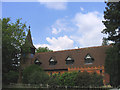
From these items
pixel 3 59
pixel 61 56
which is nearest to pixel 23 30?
pixel 61 56

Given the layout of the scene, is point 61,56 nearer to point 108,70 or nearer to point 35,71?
point 35,71

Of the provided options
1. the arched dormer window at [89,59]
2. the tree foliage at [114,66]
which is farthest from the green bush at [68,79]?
the tree foliage at [114,66]

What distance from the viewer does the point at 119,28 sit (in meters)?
25.9

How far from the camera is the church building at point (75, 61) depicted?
36059mm

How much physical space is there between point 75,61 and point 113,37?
1497 centimetres

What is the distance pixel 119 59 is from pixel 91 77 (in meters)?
7.81

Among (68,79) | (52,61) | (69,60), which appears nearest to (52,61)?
(52,61)

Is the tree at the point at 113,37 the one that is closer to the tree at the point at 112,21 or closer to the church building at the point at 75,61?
the tree at the point at 112,21

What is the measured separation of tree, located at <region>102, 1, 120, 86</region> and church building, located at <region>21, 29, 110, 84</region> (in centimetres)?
918

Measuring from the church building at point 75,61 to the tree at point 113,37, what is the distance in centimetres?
918

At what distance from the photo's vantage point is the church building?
118 feet

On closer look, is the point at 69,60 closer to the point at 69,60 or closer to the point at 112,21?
the point at 69,60

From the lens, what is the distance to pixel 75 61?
39.3 metres

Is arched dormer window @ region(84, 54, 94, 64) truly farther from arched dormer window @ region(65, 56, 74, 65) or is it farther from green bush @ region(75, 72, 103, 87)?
green bush @ region(75, 72, 103, 87)
